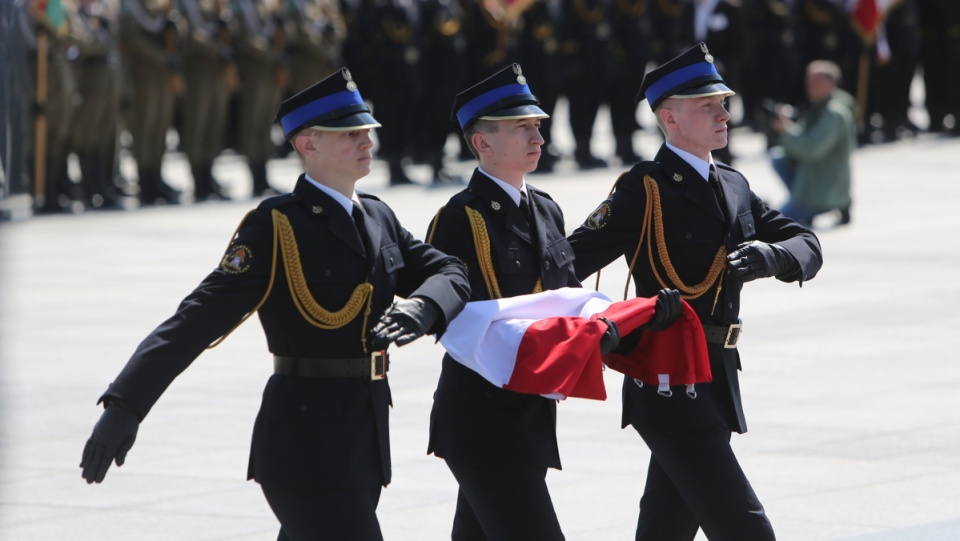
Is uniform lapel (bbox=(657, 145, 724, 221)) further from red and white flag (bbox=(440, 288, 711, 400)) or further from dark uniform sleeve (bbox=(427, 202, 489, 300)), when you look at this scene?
dark uniform sleeve (bbox=(427, 202, 489, 300))

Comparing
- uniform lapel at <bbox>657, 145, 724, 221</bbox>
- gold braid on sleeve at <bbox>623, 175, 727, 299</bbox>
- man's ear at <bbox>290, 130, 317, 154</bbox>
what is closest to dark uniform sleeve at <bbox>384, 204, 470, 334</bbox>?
man's ear at <bbox>290, 130, 317, 154</bbox>

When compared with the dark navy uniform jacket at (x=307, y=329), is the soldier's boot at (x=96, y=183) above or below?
below

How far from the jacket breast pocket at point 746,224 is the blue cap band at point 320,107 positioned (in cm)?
134

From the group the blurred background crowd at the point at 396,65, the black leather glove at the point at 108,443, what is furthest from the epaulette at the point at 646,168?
the blurred background crowd at the point at 396,65

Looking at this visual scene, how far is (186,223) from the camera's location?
16766 mm

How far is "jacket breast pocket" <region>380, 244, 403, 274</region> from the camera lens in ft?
16.5

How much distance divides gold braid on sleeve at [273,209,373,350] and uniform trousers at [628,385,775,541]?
3.35 ft

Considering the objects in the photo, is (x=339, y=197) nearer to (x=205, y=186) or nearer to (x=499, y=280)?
(x=499, y=280)

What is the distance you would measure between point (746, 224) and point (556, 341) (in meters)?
0.91

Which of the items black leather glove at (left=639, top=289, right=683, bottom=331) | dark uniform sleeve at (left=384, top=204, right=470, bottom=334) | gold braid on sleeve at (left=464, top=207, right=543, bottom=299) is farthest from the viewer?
gold braid on sleeve at (left=464, top=207, right=543, bottom=299)

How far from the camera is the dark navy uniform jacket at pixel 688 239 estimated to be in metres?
5.65

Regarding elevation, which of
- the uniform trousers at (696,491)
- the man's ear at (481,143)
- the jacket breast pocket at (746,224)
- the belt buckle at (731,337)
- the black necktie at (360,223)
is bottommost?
the uniform trousers at (696,491)

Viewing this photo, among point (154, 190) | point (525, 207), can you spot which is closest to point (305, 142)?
point (525, 207)

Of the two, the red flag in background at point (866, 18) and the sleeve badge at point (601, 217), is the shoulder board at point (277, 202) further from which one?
the red flag in background at point (866, 18)
